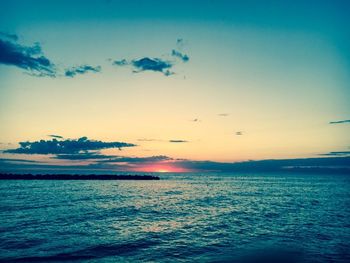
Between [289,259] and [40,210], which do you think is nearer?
[289,259]

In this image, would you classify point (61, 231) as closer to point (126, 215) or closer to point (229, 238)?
point (126, 215)

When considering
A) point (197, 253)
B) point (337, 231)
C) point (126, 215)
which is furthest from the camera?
point (126, 215)

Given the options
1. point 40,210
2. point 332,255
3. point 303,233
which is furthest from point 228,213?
point 40,210

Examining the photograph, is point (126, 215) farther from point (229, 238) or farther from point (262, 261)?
point (262, 261)

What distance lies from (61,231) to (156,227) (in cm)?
704

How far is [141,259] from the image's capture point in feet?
46.4

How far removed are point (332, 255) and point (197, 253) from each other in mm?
7530

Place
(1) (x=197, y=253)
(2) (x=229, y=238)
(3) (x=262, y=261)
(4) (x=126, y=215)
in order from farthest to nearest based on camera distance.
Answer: (4) (x=126, y=215)
(2) (x=229, y=238)
(1) (x=197, y=253)
(3) (x=262, y=261)

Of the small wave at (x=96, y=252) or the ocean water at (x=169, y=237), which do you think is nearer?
the small wave at (x=96, y=252)

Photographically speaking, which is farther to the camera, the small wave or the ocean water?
the ocean water

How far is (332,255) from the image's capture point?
15391mm

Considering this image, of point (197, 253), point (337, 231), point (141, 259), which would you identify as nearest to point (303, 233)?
point (337, 231)

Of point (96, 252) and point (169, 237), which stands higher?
point (96, 252)

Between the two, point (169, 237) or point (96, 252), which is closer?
point (96, 252)
